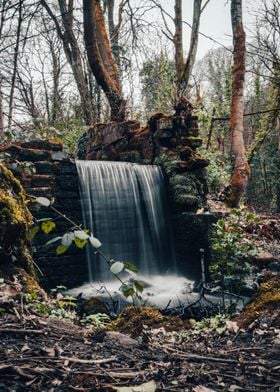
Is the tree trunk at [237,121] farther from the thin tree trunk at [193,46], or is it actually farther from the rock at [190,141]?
the thin tree trunk at [193,46]

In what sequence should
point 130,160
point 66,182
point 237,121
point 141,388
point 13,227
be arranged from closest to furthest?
point 141,388 < point 13,227 < point 66,182 < point 237,121 < point 130,160

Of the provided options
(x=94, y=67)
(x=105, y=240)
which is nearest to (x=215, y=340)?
(x=105, y=240)

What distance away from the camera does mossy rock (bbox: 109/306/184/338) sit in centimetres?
308

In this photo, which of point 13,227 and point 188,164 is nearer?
point 13,227

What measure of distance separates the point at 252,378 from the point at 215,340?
38.4 inches

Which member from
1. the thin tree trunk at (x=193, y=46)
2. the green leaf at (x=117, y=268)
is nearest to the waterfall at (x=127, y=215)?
the thin tree trunk at (x=193, y=46)

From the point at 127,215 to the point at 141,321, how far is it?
524cm

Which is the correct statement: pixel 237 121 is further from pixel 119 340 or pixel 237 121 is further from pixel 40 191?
pixel 119 340

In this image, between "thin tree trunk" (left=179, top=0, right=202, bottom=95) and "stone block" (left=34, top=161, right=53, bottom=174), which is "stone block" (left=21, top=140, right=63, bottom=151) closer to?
"stone block" (left=34, top=161, right=53, bottom=174)

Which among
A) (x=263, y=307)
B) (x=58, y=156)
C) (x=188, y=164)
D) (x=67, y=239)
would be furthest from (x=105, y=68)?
(x=67, y=239)

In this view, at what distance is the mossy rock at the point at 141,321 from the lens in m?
3.08

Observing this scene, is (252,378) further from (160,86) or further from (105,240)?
(160,86)

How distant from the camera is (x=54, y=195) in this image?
7398 mm

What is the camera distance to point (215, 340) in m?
2.64
